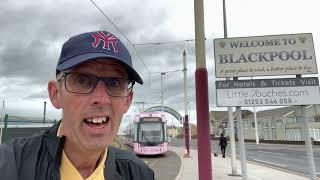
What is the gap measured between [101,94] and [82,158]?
32 cm

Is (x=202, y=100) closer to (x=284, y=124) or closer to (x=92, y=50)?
(x=92, y=50)

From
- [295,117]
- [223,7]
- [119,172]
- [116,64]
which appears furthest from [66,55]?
[295,117]

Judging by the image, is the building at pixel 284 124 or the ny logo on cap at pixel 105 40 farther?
the building at pixel 284 124

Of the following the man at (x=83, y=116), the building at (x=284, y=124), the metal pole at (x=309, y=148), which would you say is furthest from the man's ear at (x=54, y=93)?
the building at (x=284, y=124)

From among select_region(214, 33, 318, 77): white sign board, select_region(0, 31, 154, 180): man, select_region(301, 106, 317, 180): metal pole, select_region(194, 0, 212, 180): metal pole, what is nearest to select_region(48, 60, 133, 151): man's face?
select_region(0, 31, 154, 180): man

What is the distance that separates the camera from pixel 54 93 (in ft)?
7.19

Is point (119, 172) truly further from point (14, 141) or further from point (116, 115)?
point (14, 141)

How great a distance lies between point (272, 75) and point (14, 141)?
38.9 ft

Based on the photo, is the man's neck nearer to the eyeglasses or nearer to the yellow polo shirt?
the yellow polo shirt

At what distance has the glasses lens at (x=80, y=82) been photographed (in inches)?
79.4

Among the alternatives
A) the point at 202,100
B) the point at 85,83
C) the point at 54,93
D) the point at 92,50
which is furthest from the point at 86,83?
the point at 202,100

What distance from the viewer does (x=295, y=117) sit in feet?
257

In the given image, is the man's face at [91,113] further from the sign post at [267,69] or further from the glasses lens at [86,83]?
the sign post at [267,69]

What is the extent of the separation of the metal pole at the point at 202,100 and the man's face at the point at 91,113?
8324mm
